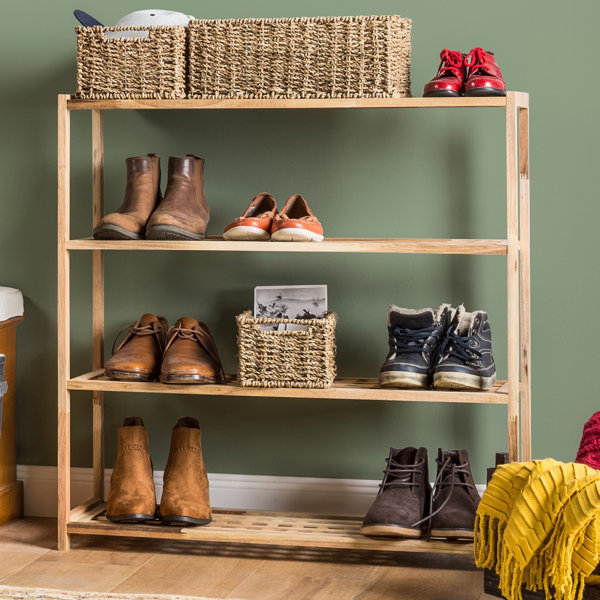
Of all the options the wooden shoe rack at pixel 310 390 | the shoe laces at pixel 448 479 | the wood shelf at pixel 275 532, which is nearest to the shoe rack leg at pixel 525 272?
the wooden shoe rack at pixel 310 390

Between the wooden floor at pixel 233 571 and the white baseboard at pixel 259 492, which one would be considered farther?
the white baseboard at pixel 259 492

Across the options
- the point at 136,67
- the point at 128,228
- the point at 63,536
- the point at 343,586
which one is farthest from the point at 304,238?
the point at 63,536

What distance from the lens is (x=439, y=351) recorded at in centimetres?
207

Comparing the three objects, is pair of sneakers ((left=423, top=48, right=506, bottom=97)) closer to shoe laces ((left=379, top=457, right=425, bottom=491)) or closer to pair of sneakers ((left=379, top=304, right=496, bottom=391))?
pair of sneakers ((left=379, top=304, right=496, bottom=391))

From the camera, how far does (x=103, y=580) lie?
6.45 feet

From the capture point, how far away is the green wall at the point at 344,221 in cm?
228

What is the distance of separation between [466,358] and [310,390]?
0.36m

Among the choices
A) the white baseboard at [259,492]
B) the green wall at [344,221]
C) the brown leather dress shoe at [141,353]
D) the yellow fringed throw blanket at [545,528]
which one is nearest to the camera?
the yellow fringed throw blanket at [545,528]

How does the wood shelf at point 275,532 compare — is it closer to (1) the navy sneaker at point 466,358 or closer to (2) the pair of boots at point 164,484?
(2) the pair of boots at point 164,484

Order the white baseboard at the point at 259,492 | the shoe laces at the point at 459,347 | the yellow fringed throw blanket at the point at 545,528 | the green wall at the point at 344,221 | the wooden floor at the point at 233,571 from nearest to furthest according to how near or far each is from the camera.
Answer: the yellow fringed throw blanket at the point at 545,528 → the wooden floor at the point at 233,571 → the shoe laces at the point at 459,347 → the green wall at the point at 344,221 → the white baseboard at the point at 259,492

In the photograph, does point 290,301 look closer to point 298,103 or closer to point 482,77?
point 298,103

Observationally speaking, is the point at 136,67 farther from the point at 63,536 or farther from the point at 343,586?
the point at 343,586

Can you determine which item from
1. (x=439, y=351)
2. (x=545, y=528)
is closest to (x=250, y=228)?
(x=439, y=351)

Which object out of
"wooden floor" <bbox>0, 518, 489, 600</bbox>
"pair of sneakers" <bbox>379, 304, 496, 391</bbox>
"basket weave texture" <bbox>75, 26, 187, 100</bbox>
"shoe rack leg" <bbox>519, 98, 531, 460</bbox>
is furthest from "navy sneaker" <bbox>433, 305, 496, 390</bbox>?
"basket weave texture" <bbox>75, 26, 187, 100</bbox>
